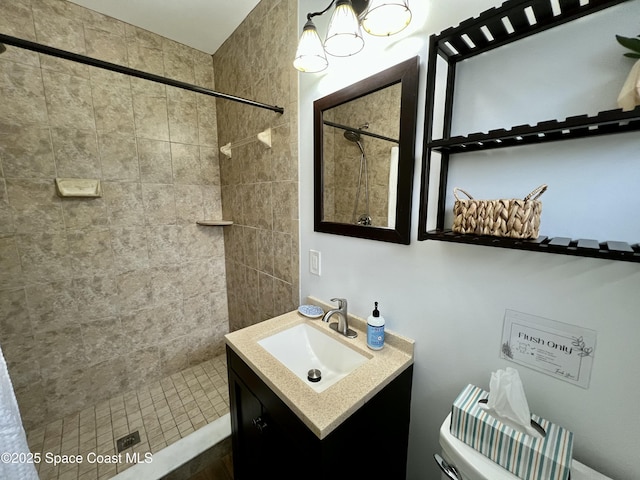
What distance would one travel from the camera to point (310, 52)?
39.6 inches

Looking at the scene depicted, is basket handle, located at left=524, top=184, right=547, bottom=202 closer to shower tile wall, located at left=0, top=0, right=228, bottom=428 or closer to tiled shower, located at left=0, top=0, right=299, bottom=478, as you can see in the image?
tiled shower, located at left=0, top=0, right=299, bottom=478

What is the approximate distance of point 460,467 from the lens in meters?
0.66

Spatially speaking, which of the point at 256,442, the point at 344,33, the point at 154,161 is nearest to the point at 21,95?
the point at 154,161

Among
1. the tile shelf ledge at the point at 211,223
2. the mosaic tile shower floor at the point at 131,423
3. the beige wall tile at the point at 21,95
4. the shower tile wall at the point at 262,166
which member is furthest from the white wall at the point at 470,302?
the beige wall tile at the point at 21,95

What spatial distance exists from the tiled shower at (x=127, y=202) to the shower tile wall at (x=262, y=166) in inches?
0.4

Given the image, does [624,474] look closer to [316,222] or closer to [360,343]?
[360,343]

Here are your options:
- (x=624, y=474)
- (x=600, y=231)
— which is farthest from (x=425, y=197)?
(x=624, y=474)

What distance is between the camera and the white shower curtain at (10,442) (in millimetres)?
634

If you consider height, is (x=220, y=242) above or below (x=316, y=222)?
below

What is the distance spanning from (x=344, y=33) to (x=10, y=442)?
1554mm

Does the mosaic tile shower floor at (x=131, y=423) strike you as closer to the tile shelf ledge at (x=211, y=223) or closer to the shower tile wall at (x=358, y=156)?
the tile shelf ledge at (x=211, y=223)

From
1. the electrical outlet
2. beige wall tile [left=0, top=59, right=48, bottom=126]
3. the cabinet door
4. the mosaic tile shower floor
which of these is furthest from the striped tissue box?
beige wall tile [left=0, top=59, right=48, bottom=126]

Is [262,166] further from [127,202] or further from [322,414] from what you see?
[322,414]

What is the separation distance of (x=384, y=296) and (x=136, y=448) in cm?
175
